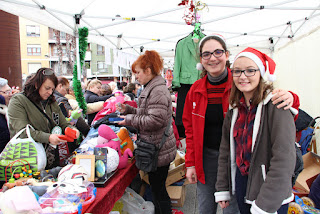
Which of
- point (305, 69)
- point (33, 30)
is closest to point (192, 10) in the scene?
point (305, 69)

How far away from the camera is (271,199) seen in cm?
108

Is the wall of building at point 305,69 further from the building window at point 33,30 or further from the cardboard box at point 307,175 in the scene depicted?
the building window at point 33,30

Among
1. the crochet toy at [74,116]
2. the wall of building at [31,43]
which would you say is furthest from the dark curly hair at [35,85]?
the wall of building at [31,43]

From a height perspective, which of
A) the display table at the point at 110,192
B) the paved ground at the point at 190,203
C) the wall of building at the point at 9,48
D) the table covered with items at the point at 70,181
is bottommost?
the paved ground at the point at 190,203

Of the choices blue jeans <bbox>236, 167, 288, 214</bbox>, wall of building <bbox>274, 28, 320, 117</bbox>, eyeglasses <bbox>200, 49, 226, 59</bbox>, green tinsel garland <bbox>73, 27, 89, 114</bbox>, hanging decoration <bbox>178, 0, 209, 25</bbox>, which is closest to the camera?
blue jeans <bbox>236, 167, 288, 214</bbox>

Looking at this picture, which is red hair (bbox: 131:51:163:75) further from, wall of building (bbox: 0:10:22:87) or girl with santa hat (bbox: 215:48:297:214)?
wall of building (bbox: 0:10:22:87)

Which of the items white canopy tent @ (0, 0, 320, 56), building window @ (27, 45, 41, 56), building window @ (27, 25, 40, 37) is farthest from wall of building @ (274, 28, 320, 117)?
building window @ (27, 25, 40, 37)

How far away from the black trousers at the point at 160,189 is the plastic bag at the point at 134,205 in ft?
0.80

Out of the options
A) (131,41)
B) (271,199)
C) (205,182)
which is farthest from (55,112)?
(131,41)

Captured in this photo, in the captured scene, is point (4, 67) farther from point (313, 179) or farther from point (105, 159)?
point (313, 179)

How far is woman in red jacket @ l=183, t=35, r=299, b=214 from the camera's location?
1531 mm

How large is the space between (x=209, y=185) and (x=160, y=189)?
685mm

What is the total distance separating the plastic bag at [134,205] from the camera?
2.44 metres

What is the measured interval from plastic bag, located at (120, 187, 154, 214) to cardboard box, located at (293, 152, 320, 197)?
164cm
